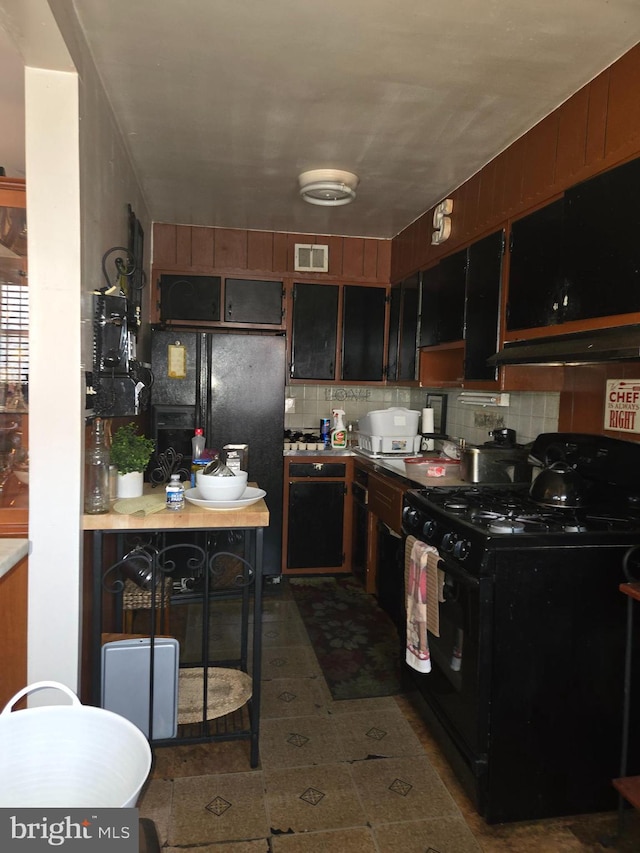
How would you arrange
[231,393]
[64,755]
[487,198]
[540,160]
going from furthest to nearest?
[231,393], [487,198], [540,160], [64,755]

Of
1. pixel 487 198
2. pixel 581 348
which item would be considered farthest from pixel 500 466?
pixel 487 198

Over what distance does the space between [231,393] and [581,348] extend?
Answer: 7.89ft

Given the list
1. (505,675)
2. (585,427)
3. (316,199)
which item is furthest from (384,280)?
(505,675)

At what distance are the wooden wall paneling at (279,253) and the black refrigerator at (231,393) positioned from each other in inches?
29.9

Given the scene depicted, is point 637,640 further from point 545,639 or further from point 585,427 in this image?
point 585,427

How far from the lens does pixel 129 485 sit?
221 centimetres

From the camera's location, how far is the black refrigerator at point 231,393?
12.3 ft

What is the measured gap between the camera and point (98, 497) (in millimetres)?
1999

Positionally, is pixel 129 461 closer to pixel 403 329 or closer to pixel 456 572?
pixel 456 572

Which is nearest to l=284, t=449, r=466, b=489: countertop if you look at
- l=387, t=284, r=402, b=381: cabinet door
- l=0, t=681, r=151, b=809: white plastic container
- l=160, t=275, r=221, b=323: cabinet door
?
l=387, t=284, r=402, b=381: cabinet door

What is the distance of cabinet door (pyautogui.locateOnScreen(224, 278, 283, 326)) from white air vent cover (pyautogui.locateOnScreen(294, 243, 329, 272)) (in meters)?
0.21

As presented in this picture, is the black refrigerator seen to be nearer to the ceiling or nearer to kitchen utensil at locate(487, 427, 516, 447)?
the ceiling

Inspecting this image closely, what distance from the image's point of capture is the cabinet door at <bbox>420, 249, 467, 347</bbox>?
3195mm

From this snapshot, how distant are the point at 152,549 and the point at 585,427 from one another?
1.89 meters
